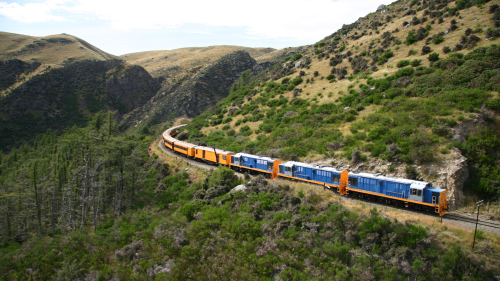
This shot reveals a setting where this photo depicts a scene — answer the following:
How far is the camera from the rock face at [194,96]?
9438cm

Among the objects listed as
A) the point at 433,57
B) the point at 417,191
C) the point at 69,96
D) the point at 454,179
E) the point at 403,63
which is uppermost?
the point at 433,57

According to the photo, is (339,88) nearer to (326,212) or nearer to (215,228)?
(326,212)

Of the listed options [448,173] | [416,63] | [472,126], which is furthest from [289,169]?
[416,63]

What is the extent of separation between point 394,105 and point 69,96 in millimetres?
120739

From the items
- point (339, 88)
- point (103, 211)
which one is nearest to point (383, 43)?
point (339, 88)

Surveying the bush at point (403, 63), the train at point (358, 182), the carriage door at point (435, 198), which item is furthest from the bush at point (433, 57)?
the carriage door at point (435, 198)

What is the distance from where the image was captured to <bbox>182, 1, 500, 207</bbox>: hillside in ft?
76.2

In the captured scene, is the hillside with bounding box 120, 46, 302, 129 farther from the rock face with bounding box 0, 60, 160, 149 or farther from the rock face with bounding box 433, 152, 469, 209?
the rock face with bounding box 433, 152, 469, 209

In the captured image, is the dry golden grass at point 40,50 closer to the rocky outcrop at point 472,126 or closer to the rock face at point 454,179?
the rocky outcrop at point 472,126

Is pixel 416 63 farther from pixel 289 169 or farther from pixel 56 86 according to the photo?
pixel 56 86

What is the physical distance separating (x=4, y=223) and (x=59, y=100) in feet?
288

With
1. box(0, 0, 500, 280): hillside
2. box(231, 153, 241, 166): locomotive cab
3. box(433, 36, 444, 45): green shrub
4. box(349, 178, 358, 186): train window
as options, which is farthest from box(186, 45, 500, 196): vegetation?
box(349, 178, 358, 186): train window

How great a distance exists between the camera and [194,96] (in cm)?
9781

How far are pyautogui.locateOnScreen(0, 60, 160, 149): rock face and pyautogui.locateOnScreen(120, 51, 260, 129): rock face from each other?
657 inches
